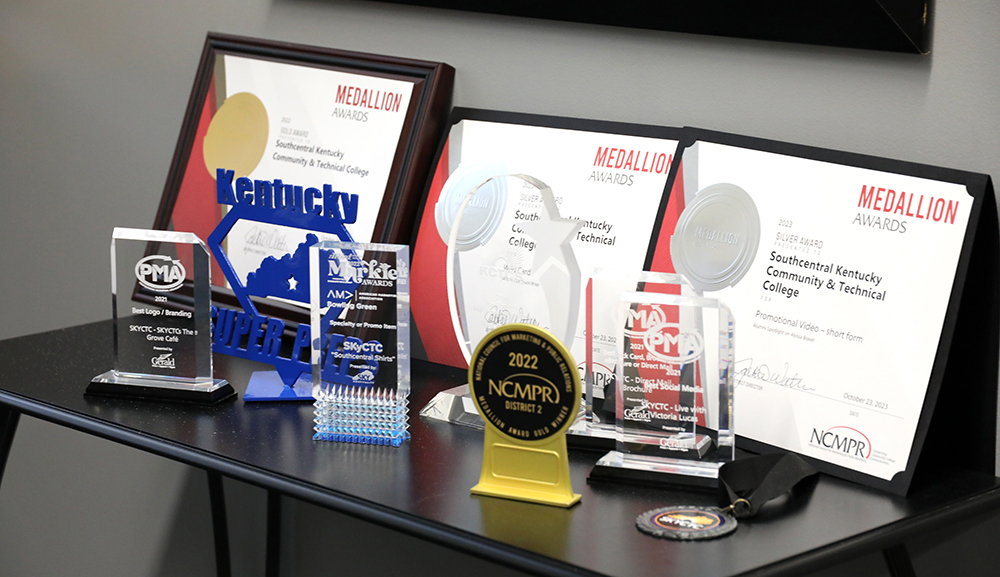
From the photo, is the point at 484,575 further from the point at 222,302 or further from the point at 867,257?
the point at 867,257

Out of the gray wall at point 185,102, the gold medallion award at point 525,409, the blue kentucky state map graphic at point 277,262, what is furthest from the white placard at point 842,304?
the blue kentucky state map graphic at point 277,262

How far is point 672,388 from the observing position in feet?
3.26

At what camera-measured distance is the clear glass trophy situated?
0.99 m

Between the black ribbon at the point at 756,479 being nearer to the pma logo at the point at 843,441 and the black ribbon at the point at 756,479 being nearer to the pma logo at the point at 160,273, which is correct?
the pma logo at the point at 843,441

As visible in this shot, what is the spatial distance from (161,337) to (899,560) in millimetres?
978

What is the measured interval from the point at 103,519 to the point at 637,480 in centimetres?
162

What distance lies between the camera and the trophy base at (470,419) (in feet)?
3.71

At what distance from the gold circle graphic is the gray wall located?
0.53ft

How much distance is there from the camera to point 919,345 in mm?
1045

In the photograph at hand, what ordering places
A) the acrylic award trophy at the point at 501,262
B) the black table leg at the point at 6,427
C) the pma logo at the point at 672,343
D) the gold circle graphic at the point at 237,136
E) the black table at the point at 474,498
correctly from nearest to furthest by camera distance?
the black table at the point at 474,498 → the pma logo at the point at 672,343 → the acrylic award trophy at the point at 501,262 → the black table leg at the point at 6,427 → the gold circle graphic at the point at 237,136

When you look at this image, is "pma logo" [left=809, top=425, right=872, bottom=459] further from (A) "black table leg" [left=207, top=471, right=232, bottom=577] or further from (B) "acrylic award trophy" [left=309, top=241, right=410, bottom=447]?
(A) "black table leg" [left=207, top=471, right=232, bottom=577]
